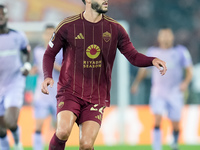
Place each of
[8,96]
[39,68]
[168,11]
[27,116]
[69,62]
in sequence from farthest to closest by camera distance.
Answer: [168,11], [27,116], [39,68], [8,96], [69,62]

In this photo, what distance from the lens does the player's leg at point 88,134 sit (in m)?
5.78

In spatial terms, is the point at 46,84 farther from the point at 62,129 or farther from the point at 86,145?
the point at 86,145

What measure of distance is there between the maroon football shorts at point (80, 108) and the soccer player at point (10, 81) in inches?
85.4

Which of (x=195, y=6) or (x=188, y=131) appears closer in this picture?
(x=188, y=131)

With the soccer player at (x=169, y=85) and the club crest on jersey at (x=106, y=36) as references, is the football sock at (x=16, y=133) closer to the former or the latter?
the club crest on jersey at (x=106, y=36)

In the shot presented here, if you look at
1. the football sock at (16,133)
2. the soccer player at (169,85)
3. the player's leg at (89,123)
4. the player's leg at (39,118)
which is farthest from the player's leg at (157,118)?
the player's leg at (89,123)

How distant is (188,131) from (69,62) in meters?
7.38

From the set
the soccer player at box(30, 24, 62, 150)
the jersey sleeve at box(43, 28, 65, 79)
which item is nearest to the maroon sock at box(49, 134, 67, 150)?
the jersey sleeve at box(43, 28, 65, 79)

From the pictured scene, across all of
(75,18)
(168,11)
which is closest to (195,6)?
(168,11)

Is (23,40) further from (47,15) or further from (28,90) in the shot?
(47,15)

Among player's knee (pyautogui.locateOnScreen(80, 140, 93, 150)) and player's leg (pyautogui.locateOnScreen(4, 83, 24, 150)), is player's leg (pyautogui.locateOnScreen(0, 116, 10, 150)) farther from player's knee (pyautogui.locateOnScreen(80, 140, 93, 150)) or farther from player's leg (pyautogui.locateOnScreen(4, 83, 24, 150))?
player's knee (pyautogui.locateOnScreen(80, 140, 93, 150))

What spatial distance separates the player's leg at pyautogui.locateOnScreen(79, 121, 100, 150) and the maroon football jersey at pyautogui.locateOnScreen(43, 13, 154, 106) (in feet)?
0.93

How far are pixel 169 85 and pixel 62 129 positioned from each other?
16.6 feet

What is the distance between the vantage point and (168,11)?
65.6 feet
